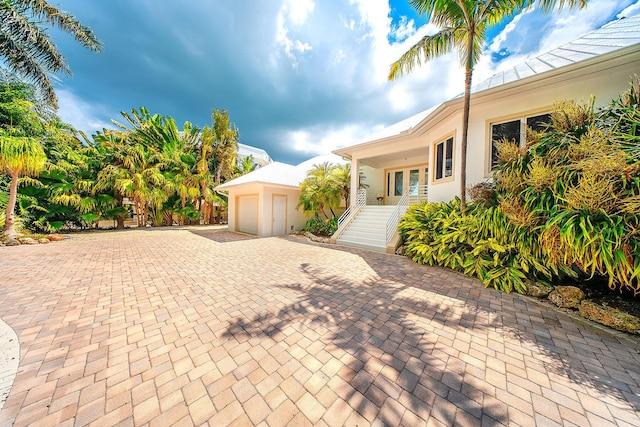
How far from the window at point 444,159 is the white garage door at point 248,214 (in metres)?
9.78

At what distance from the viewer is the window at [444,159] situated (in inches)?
309

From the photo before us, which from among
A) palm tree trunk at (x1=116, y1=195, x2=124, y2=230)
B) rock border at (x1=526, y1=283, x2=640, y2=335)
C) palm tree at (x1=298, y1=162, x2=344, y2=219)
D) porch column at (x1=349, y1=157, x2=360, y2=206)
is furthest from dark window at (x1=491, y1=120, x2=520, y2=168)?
palm tree trunk at (x1=116, y1=195, x2=124, y2=230)

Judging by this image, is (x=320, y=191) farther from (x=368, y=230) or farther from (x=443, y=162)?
(x=443, y=162)

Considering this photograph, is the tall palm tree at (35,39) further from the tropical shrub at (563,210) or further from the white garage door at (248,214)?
the tropical shrub at (563,210)

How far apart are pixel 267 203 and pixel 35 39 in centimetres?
1156

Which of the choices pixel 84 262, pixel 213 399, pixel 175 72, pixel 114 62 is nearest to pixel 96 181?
pixel 114 62

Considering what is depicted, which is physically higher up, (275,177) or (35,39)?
(35,39)

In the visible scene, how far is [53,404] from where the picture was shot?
185cm

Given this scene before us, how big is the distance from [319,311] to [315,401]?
1628 millimetres

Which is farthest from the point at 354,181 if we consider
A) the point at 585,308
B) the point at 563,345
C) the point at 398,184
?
the point at 563,345

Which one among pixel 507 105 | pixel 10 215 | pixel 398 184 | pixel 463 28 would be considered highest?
pixel 463 28

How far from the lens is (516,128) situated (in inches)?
246

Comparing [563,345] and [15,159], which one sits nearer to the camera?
[563,345]

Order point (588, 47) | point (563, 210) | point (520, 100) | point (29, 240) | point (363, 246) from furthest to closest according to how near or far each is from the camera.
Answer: point (363, 246) < point (29, 240) < point (520, 100) < point (588, 47) < point (563, 210)
